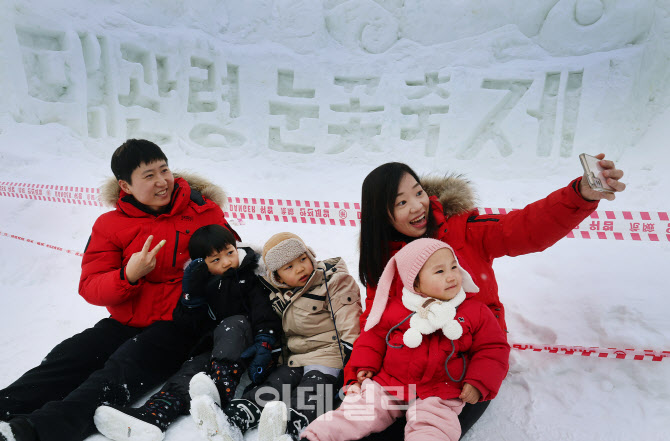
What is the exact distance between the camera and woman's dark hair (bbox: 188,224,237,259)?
2424 mm

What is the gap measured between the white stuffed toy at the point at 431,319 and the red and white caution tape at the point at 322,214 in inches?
88.1

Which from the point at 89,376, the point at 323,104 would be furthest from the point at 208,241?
the point at 323,104

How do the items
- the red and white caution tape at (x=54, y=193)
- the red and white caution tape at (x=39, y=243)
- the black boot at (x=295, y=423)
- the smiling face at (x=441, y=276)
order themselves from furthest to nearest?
1. the red and white caution tape at (x=54, y=193)
2. the red and white caution tape at (x=39, y=243)
3. the black boot at (x=295, y=423)
4. the smiling face at (x=441, y=276)

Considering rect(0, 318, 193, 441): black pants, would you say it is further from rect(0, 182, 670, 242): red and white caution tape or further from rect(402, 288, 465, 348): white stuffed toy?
rect(0, 182, 670, 242): red and white caution tape

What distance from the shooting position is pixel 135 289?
244cm

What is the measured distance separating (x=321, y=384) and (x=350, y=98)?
5218 millimetres

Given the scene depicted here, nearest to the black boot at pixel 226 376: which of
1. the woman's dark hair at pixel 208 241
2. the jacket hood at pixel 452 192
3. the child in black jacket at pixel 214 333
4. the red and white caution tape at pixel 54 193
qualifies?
the child in black jacket at pixel 214 333

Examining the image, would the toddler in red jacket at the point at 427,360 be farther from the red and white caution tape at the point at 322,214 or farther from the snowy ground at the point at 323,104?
the red and white caution tape at the point at 322,214

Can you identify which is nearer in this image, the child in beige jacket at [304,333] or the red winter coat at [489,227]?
the red winter coat at [489,227]

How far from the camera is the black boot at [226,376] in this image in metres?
2.10

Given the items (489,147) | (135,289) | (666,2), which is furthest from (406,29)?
(135,289)

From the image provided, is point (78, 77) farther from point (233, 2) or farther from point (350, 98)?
point (350, 98)

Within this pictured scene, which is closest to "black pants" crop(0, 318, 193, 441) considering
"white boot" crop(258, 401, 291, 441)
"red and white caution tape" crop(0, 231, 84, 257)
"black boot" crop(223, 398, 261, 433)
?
"black boot" crop(223, 398, 261, 433)

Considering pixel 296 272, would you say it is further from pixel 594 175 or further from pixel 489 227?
pixel 594 175
